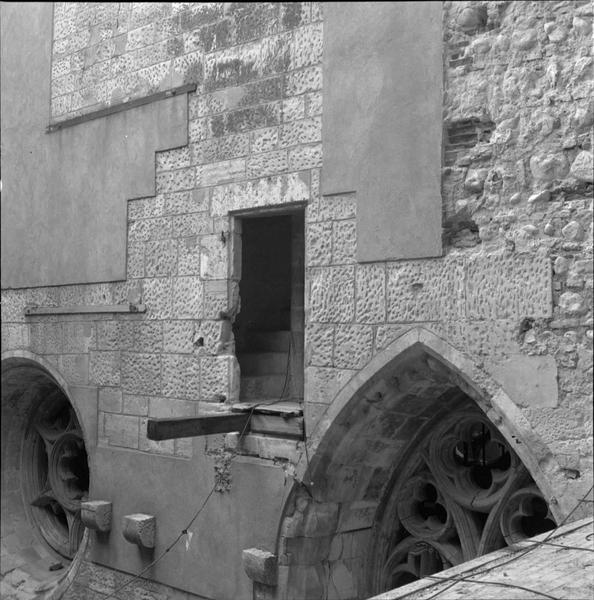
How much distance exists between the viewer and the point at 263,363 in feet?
18.7

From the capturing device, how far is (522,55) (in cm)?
384

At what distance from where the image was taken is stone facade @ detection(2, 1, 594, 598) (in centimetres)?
369

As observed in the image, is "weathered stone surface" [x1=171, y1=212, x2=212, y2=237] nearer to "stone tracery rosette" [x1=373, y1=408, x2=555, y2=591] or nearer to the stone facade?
the stone facade

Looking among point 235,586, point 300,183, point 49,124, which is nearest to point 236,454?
point 235,586

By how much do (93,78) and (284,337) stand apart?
2.17 metres

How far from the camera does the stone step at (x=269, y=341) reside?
5797 mm

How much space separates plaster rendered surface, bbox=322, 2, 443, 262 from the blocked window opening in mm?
1302

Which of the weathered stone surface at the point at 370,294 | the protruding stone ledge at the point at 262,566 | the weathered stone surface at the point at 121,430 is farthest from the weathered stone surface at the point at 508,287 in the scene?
the weathered stone surface at the point at 121,430

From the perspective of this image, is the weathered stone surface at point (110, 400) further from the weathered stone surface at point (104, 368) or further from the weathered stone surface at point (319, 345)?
the weathered stone surface at point (319, 345)

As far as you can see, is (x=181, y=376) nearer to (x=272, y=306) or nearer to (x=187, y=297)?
(x=187, y=297)

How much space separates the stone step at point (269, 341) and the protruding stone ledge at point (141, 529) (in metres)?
1.27

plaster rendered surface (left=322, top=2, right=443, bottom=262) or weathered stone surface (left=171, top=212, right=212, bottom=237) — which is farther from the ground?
plaster rendered surface (left=322, top=2, right=443, bottom=262)

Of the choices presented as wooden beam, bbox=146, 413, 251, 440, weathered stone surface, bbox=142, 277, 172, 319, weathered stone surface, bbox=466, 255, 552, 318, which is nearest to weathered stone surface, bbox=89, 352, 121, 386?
weathered stone surface, bbox=142, 277, 172, 319

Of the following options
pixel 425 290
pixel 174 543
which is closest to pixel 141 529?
pixel 174 543
